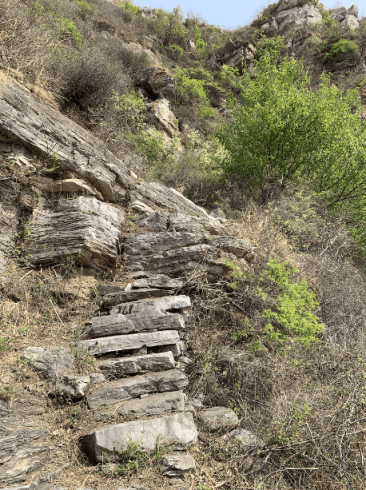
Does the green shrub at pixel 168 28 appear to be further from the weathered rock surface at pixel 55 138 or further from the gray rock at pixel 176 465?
the gray rock at pixel 176 465

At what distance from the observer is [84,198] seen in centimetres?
591

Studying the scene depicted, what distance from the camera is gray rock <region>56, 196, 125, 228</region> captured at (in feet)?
18.9

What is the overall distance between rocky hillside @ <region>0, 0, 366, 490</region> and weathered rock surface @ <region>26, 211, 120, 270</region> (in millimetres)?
27

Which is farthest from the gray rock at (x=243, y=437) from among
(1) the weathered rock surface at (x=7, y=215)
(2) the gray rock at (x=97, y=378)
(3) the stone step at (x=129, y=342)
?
(1) the weathered rock surface at (x=7, y=215)

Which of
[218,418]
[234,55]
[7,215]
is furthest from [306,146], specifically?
[234,55]

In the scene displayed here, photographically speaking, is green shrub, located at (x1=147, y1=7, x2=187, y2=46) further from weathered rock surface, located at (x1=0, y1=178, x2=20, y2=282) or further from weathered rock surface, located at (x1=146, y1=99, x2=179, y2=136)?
weathered rock surface, located at (x1=0, y1=178, x2=20, y2=282)

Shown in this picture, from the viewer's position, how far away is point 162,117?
1500 cm

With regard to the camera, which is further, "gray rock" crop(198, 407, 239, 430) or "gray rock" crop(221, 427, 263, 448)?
"gray rock" crop(198, 407, 239, 430)

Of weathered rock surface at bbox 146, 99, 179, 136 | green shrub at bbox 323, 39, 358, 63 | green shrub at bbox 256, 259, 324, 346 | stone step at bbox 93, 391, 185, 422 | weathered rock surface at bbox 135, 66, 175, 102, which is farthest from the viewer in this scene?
green shrub at bbox 323, 39, 358, 63

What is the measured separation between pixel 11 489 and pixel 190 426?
1886mm

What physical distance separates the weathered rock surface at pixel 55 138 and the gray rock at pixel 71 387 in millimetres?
4062

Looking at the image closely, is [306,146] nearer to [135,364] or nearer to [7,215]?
[135,364]

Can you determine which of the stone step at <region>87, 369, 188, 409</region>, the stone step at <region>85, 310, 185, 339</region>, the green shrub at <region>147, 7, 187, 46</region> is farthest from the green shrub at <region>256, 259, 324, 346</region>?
the green shrub at <region>147, 7, 187, 46</region>

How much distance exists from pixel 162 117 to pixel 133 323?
12.9 m
